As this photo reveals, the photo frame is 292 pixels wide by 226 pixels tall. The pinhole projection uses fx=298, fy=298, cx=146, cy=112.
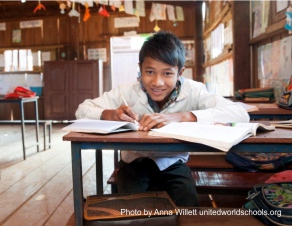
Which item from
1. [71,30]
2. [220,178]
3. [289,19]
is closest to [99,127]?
[220,178]

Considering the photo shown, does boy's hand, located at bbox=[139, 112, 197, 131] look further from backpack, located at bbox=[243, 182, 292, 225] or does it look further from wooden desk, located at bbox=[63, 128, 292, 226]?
backpack, located at bbox=[243, 182, 292, 225]

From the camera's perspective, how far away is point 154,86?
1299 mm

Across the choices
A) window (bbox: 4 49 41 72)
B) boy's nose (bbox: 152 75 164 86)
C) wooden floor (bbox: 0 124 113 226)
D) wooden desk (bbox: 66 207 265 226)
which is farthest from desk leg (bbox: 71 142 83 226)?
window (bbox: 4 49 41 72)

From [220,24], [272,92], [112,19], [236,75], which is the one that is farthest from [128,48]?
[272,92]

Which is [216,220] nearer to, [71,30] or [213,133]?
[213,133]

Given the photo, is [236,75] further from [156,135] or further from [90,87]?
[90,87]

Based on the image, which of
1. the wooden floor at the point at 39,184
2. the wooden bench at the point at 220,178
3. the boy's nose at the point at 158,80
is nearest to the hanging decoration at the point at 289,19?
the wooden bench at the point at 220,178

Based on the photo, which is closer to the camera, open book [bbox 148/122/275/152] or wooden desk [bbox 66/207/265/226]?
open book [bbox 148/122/275/152]

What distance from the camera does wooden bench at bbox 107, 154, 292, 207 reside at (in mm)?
1560

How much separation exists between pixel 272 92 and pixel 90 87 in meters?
4.73

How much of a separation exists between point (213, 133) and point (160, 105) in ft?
1.95

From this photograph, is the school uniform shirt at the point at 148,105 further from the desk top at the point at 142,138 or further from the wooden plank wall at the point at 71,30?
the wooden plank wall at the point at 71,30

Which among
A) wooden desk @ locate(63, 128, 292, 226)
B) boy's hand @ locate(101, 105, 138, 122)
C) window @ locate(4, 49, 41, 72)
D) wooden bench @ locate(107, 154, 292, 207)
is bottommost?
wooden bench @ locate(107, 154, 292, 207)

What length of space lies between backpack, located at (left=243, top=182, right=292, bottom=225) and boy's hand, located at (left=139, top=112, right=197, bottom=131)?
37 cm
